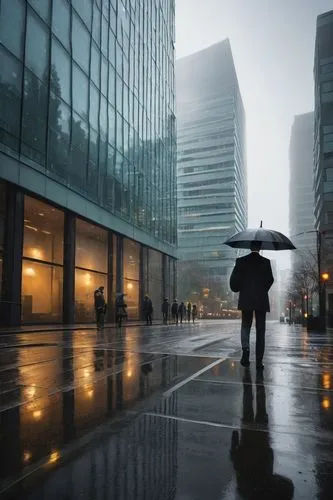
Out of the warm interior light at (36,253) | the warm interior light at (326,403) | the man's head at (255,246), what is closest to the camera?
the warm interior light at (326,403)

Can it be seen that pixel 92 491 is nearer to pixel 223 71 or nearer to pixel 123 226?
pixel 123 226

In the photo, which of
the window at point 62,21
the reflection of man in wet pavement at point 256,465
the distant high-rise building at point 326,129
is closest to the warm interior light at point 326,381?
the reflection of man in wet pavement at point 256,465

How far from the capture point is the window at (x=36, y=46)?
66.7 ft

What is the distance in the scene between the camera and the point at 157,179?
42062 mm

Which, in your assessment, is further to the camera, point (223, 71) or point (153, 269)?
point (223, 71)

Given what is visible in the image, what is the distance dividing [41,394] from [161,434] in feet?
5.91

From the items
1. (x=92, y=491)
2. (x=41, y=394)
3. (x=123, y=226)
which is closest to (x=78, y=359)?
(x=41, y=394)

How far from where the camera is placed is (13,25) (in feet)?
63.0

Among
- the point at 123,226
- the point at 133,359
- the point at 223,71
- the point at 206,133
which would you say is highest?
the point at 223,71

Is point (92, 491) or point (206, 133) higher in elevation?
point (206, 133)

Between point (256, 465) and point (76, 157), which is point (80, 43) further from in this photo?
point (256, 465)

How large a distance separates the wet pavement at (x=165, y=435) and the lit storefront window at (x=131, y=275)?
93.7 ft

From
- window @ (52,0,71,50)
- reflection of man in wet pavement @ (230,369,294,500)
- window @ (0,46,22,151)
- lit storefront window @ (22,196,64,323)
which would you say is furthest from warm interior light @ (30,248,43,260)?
reflection of man in wet pavement @ (230,369,294,500)

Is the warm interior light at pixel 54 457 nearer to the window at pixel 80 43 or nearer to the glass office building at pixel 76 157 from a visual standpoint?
the glass office building at pixel 76 157
